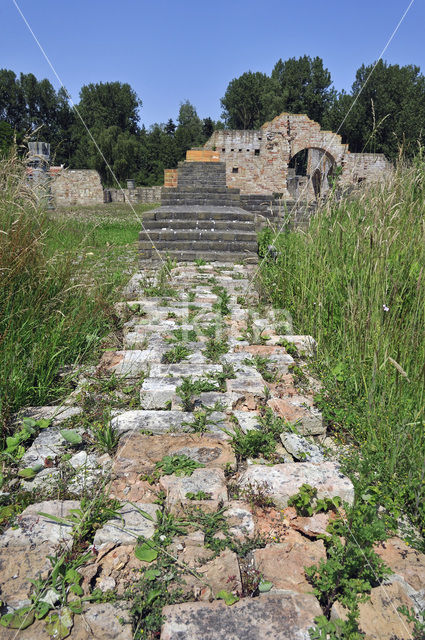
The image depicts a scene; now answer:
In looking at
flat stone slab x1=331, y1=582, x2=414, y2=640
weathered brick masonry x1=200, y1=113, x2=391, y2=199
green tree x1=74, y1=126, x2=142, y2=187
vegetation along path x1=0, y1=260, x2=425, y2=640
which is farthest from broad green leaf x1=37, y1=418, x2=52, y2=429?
green tree x1=74, y1=126, x2=142, y2=187

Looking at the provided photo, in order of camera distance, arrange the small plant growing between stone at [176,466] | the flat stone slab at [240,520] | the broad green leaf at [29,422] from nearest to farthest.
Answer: the flat stone slab at [240,520] → the small plant growing between stone at [176,466] → the broad green leaf at [29,422]

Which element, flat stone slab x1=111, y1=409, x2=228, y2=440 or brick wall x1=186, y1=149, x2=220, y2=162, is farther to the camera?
brick wall x1=186, y1=149, x2=220, y2=162

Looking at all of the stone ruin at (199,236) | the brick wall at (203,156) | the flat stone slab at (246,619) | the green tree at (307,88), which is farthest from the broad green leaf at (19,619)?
the green tree at (307,88)

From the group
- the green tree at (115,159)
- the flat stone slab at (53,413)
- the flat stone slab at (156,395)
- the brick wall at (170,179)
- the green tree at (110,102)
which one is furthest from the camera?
the green tree at (110,102)

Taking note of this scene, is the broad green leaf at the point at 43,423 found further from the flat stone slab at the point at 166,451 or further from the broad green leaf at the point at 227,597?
the broad green leaf at the point at 227,597

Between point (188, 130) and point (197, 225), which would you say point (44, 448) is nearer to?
point (197, 225)

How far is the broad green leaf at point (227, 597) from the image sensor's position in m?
1.20

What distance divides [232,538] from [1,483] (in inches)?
35.4

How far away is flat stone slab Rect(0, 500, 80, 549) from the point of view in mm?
1392

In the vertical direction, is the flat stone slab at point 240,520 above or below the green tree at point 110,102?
below

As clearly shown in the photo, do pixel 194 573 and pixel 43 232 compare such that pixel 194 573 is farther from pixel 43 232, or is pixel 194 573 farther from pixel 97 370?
pixel 43 232

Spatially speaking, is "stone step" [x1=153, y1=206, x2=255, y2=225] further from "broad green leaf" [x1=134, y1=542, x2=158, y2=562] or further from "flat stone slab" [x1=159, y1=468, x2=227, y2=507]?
"broad green leaf" [x1=134, y1=542, x2=158, y2=562]

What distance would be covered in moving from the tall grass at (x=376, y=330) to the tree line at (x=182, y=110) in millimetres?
29754

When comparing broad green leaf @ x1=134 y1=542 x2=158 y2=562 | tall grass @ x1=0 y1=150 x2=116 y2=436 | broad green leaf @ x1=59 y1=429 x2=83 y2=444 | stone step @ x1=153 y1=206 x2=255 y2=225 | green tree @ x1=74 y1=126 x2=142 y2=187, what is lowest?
broad green leaf @ x1=134 y1=542 x2=158 y2=562
